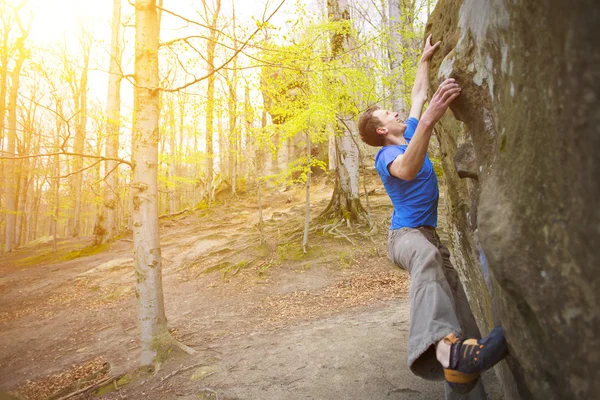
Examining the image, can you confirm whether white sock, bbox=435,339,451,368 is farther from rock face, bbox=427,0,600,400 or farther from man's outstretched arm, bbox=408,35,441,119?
man's outstretched arm, bbox=408,35,441,119

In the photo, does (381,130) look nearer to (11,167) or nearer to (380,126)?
(380,126)

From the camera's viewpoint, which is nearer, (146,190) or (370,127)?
(370,127)

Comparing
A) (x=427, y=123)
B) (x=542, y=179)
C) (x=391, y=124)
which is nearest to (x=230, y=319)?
(x=391, y=124)

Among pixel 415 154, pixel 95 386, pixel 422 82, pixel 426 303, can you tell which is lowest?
pixel 95 386

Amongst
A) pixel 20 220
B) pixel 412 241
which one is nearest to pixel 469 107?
pixel 412 241

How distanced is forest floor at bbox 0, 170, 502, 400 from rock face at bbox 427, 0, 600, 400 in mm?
1833

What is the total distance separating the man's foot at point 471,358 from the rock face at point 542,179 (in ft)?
0.33

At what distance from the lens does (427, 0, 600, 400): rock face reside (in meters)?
1.15

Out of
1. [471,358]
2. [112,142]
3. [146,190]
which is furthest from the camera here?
[112,142]

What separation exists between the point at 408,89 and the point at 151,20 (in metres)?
7.90

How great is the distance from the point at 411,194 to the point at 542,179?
1.39 meters

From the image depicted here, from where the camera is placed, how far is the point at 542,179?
54.1 inches

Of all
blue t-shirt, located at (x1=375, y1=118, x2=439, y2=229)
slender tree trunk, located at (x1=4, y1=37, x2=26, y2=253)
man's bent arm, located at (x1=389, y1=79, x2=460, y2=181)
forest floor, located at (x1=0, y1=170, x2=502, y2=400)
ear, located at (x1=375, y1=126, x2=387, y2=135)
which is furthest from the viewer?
slender tree trunk, located at (x1=4, y1=37, x2=26, y2=253)

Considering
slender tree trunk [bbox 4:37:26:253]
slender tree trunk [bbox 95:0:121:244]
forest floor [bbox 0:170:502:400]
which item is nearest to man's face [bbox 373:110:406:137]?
forest floor [bbox 0:170:502:400]
